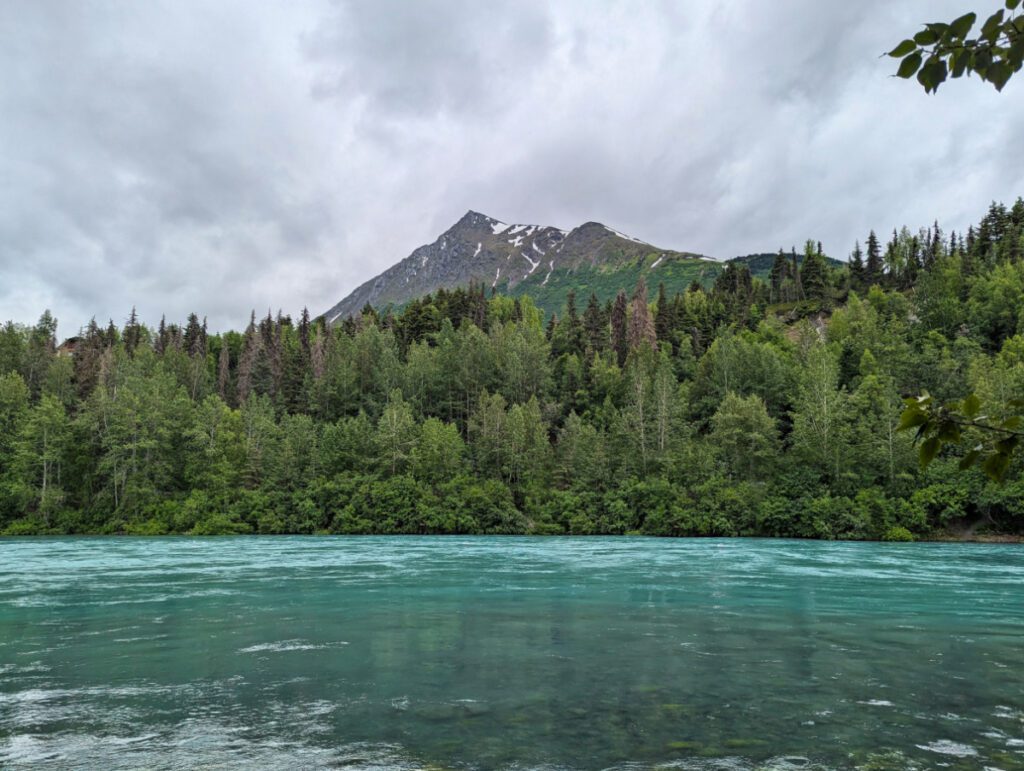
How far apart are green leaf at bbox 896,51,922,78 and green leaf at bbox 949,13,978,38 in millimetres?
165

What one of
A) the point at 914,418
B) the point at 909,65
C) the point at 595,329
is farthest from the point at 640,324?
the point at 914,418

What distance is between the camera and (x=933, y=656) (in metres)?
14.0

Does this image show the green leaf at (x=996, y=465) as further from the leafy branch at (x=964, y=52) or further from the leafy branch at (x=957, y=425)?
the leafy branch at (x=964, y=52)

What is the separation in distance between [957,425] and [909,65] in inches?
69.2

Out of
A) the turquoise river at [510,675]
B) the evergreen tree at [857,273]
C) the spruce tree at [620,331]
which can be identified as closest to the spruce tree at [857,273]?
the evergreen tree at [857,273]

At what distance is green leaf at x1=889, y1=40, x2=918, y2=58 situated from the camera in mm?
3279

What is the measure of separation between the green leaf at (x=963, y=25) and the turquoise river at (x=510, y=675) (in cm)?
759

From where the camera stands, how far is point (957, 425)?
3.11 m

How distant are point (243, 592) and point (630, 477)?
199 ft

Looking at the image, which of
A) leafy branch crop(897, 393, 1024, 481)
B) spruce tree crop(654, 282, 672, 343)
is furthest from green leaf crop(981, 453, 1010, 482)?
spruce tree crop(654, 282, 672, 343)

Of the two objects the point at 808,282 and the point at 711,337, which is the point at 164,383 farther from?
the point at 808,282

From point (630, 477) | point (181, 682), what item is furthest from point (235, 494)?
point (181, 682)

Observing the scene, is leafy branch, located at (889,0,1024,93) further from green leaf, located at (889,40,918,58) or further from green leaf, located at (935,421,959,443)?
green leaf, located at (935,421,959,443)

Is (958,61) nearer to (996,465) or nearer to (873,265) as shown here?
(996,465)
